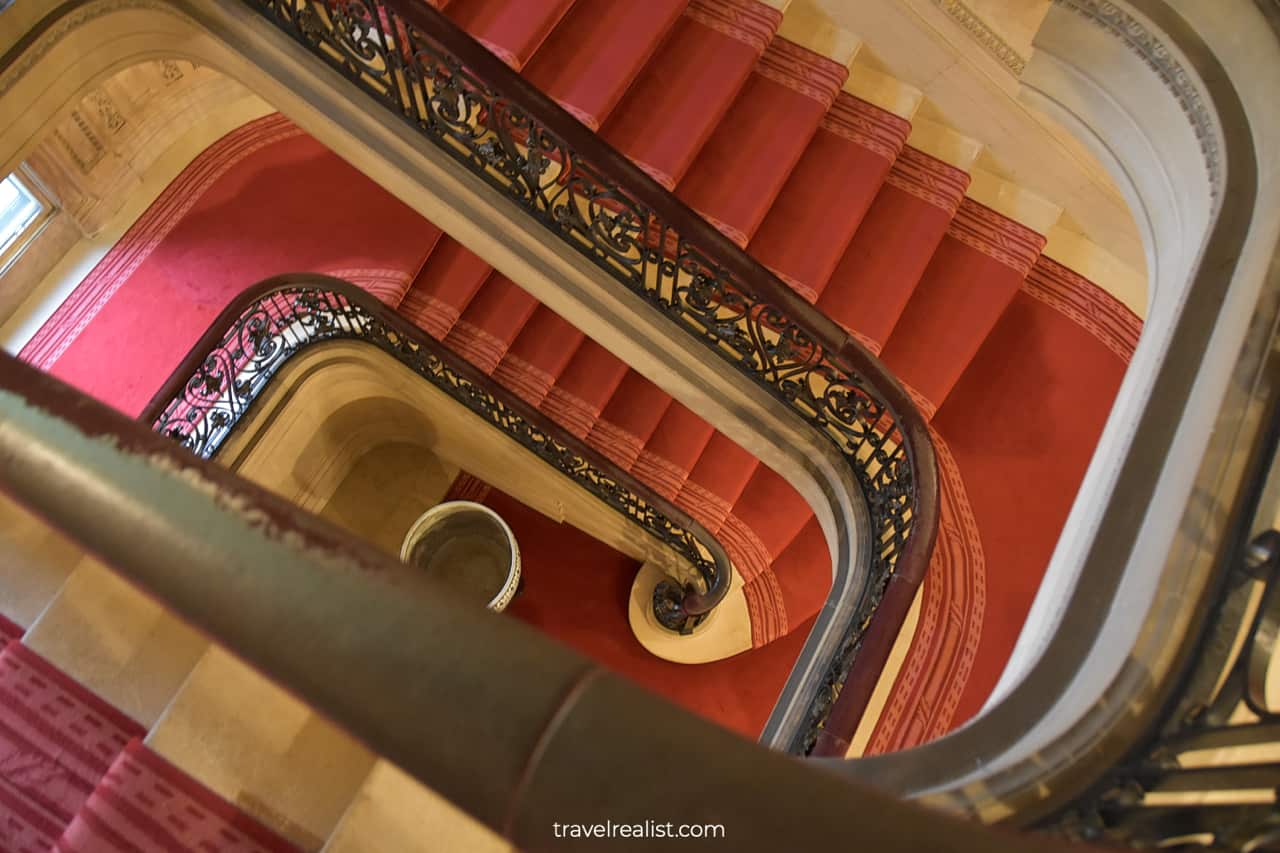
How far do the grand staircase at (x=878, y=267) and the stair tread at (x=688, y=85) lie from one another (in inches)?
0.4

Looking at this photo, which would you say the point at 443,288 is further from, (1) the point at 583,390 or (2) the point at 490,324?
(1) the point at 583,390

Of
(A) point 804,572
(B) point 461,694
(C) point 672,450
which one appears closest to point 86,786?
(B) point 461,694

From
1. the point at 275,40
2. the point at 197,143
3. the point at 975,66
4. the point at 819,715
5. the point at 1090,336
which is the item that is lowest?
the point at 819,715

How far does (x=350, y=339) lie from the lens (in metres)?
4.94

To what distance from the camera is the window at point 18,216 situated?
5.00 metres

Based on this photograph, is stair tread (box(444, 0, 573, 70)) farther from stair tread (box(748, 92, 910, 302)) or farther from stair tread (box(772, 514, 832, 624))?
stair tread (box(772, 514, 832, 624))

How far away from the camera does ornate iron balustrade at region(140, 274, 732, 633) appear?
4246mm

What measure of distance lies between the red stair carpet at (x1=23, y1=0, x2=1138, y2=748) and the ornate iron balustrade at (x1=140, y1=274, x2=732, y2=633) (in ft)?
0.72

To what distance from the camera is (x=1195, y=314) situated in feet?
6.76

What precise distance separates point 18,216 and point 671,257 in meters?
4.31

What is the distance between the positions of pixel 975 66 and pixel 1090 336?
1593 millimetres

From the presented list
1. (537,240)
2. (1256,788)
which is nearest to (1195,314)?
(1256,788)

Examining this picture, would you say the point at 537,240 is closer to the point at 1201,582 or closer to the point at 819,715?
the point at 819,715

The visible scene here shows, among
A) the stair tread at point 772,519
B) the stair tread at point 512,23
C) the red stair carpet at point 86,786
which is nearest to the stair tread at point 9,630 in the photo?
the red stair carpet at point 86,786
